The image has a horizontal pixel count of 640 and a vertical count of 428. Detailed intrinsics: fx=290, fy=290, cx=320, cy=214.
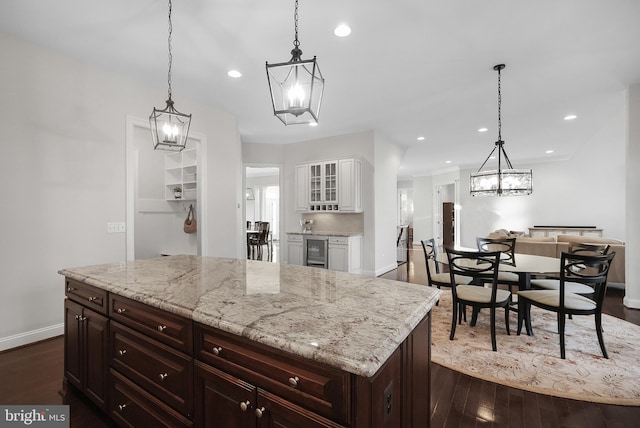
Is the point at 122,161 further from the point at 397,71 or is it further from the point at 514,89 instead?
the point at 514,89

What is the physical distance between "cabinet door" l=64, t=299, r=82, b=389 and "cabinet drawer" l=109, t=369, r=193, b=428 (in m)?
0.46

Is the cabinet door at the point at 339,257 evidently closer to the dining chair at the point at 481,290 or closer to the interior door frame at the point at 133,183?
the interior door frame at the point at 133,183

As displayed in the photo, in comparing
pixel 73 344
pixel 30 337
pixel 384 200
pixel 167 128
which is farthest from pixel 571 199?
pixel 30 337

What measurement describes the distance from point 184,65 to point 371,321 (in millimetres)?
3327

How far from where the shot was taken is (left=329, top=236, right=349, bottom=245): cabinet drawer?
5.24 m

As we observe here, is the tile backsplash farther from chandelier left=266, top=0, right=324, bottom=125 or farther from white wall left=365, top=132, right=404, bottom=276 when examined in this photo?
chandelier left=266, top=0, right=324, bottom=125

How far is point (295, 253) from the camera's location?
5812mm

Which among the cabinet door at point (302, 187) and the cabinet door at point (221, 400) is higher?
the cabinet door at point (302, 187)

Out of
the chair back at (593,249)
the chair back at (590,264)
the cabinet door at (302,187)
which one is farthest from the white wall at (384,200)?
the chair back at (590,264)

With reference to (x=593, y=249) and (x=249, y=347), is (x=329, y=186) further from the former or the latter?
(x=249, y=347)

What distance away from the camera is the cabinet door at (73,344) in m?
1.81

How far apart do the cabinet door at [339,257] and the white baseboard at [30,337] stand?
3758 mm

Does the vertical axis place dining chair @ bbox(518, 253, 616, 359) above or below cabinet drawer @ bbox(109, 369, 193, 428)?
above

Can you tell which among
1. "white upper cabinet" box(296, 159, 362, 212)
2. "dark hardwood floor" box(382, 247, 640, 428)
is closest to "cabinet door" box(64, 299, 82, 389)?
"dark hardwood floor" box(382, 247, 640, 428)
